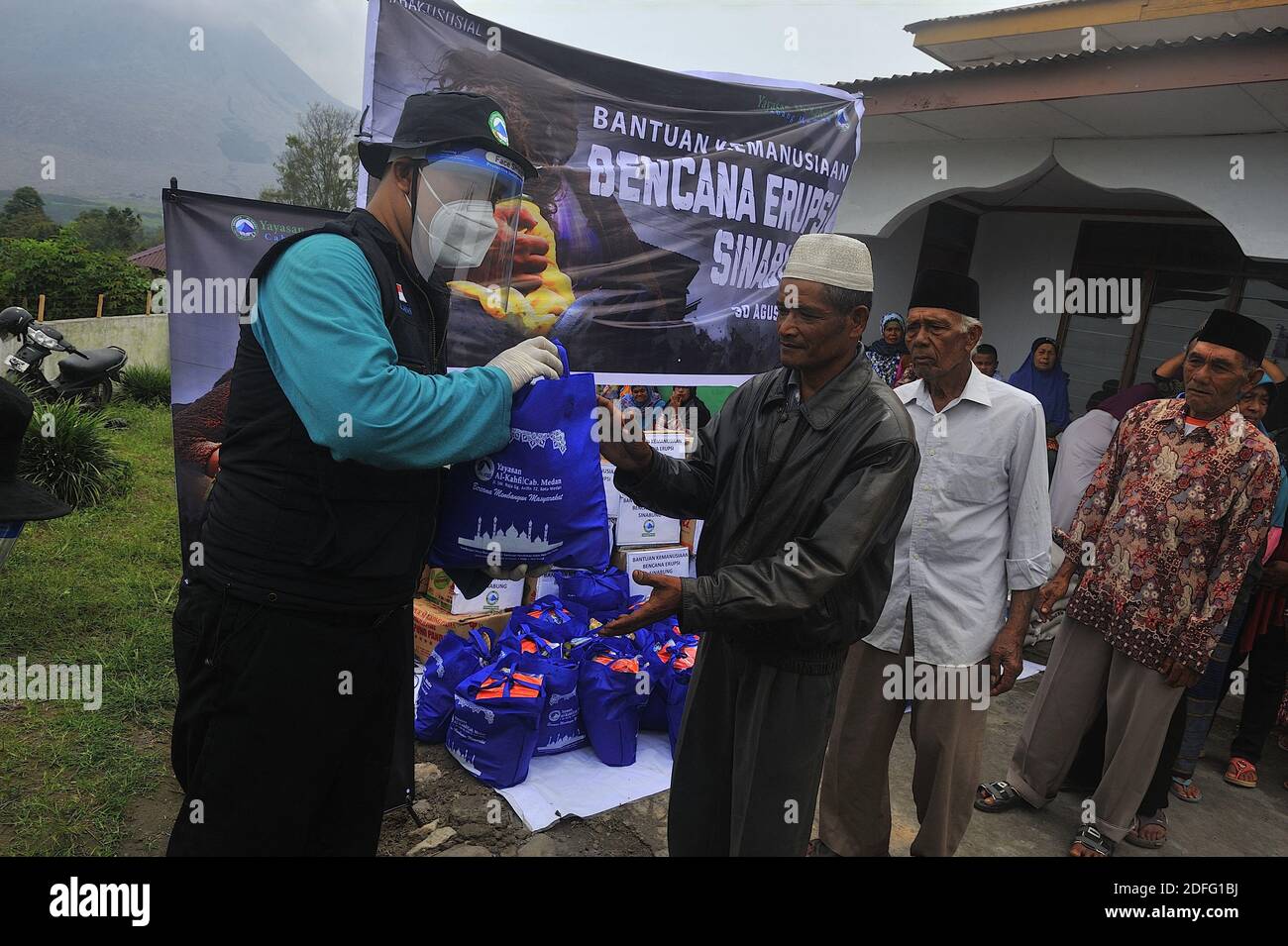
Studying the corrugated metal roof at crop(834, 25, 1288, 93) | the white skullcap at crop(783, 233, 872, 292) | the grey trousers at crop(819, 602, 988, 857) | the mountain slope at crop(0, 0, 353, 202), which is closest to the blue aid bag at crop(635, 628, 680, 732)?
the grey trousers at crop(819, 602, 988, 857)

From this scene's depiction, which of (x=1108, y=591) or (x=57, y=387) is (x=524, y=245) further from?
A: (x=57, y=387)

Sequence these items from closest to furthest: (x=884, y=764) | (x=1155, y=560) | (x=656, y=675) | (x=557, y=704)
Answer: (x=884, y=764) < (x=1155, y=560) < (x=557, y=704) < (x=656, y=675)

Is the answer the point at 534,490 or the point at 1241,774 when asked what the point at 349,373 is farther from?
the point at 1241,774

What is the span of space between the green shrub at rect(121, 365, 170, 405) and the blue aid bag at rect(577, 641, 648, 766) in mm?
9390

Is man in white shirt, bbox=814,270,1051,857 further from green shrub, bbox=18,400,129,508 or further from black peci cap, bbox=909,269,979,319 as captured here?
green shrub, bbox=18,400,129,508

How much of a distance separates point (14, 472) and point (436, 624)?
6.89 feet

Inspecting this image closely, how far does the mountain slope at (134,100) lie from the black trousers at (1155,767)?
→ 128966 millimetres

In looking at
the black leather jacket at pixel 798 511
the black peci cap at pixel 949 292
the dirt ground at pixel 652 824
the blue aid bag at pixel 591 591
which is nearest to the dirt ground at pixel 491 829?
the dirt ground at pixel 652 824

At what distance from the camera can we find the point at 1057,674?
370 centimetres

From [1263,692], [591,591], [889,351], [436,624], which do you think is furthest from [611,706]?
[889,351]

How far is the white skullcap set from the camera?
81.3 inches

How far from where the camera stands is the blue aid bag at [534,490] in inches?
71.6

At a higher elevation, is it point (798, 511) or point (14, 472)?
point (798, 511)

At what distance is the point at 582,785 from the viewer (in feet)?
11.6
